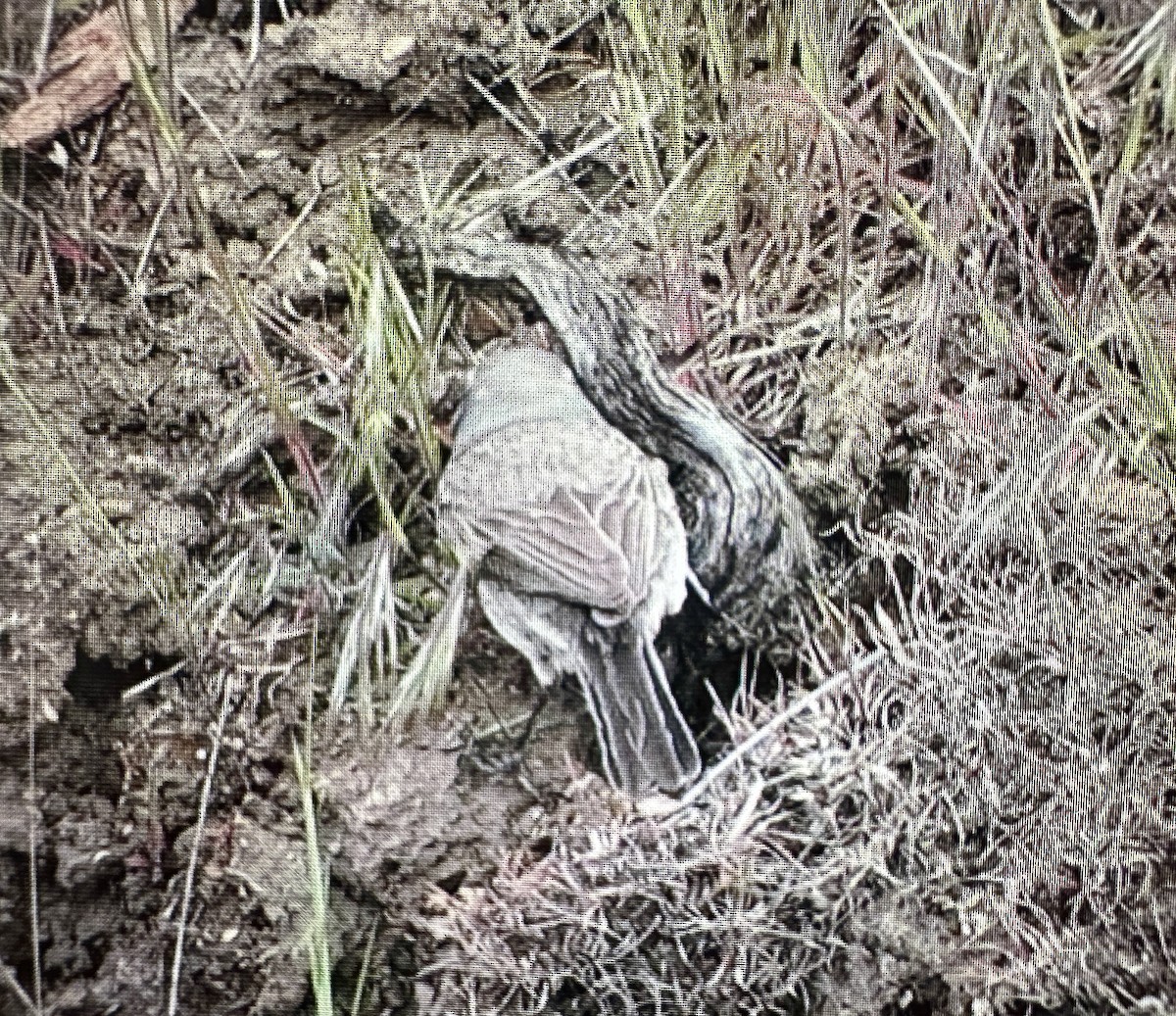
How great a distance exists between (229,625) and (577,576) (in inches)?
10.3

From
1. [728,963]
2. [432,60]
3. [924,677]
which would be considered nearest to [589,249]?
[432,60]

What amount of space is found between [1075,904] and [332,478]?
65cm

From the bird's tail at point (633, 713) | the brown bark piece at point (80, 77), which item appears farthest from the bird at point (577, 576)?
the brown bark piece at point (80, 77)

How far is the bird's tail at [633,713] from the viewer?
83 cm

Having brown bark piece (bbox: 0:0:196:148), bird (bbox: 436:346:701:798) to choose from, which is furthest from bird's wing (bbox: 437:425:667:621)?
brown bark piece (bbox: 0:0:196:148)

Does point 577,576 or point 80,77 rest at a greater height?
point 80,77

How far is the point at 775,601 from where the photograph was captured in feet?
2.81

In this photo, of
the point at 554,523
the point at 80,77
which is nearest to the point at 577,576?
the point at 554,523

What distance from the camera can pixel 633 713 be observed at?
2.72 feet

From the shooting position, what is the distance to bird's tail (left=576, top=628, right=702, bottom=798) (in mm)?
827

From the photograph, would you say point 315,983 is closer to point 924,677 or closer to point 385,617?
point 385,617

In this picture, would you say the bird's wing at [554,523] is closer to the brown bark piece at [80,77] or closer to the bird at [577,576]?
the bird at [577,576]

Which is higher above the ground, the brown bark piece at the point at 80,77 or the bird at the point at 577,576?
the brown bark piece at the point at 80,77

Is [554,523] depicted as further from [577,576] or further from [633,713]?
[633,713]
